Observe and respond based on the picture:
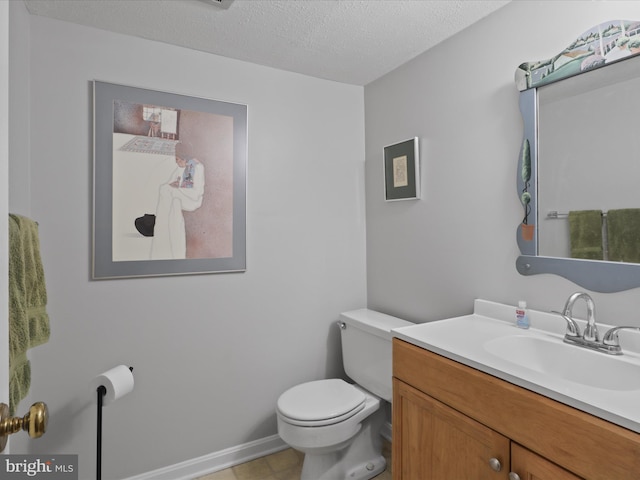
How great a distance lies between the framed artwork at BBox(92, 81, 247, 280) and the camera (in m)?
1.69

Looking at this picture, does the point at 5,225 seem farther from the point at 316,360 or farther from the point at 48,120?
the point at 316,360

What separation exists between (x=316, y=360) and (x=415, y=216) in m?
1.06

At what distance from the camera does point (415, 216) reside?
199cm

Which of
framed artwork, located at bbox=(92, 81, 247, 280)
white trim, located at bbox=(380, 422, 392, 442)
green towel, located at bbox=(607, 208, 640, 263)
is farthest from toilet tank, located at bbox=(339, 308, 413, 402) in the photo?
green towel, located at bbox=(607, 208, 640, 263)

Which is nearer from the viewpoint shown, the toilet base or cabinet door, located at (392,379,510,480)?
cabinet door, located at (392,379,510,480)

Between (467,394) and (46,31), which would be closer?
(467,394)

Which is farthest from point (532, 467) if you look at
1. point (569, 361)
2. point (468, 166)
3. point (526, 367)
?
point (468, 166)

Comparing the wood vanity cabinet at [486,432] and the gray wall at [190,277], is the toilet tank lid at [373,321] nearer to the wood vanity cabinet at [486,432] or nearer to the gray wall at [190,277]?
the gray wall at [190,277]

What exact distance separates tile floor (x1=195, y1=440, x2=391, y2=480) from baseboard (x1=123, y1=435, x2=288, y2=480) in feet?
Answer: 0.08

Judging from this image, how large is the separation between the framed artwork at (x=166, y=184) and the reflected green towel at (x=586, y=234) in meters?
1.50

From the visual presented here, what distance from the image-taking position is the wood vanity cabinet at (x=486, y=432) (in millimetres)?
808

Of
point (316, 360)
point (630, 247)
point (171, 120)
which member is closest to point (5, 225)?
point (171, 120)

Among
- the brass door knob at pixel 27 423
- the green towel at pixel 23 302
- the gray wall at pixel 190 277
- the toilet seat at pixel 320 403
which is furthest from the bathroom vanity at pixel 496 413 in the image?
the green towel at pixel 23 302

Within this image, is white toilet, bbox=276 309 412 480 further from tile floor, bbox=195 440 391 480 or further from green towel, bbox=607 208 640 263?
green towel, bbox=607 208 640 263
